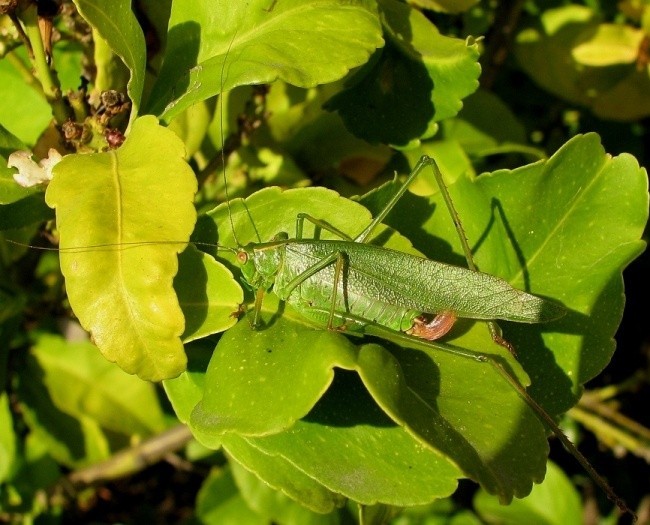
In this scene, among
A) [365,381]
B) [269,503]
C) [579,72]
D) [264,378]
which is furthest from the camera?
[579,72]

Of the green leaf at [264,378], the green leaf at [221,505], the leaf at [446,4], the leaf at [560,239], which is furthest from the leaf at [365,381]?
the green leaf at [221,505]

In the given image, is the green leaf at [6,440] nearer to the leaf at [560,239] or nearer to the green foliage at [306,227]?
the green foliage at [306,227]

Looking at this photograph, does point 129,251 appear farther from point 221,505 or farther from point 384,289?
point 221,505

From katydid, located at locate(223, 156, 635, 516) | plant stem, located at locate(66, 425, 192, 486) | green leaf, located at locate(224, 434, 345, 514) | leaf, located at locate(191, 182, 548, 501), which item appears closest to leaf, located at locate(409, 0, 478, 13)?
katydid, located at locate(223, 156, 635, 516)

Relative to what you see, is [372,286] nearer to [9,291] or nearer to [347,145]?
[347,145]

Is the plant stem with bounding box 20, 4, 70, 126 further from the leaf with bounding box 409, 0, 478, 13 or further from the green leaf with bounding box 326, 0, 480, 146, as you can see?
the leaf with bounding box 409, 0, 478, 13

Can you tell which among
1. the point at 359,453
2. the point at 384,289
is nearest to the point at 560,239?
the point at 384,289

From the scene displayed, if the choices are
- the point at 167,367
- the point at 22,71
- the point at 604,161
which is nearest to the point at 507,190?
the point at 604,161
